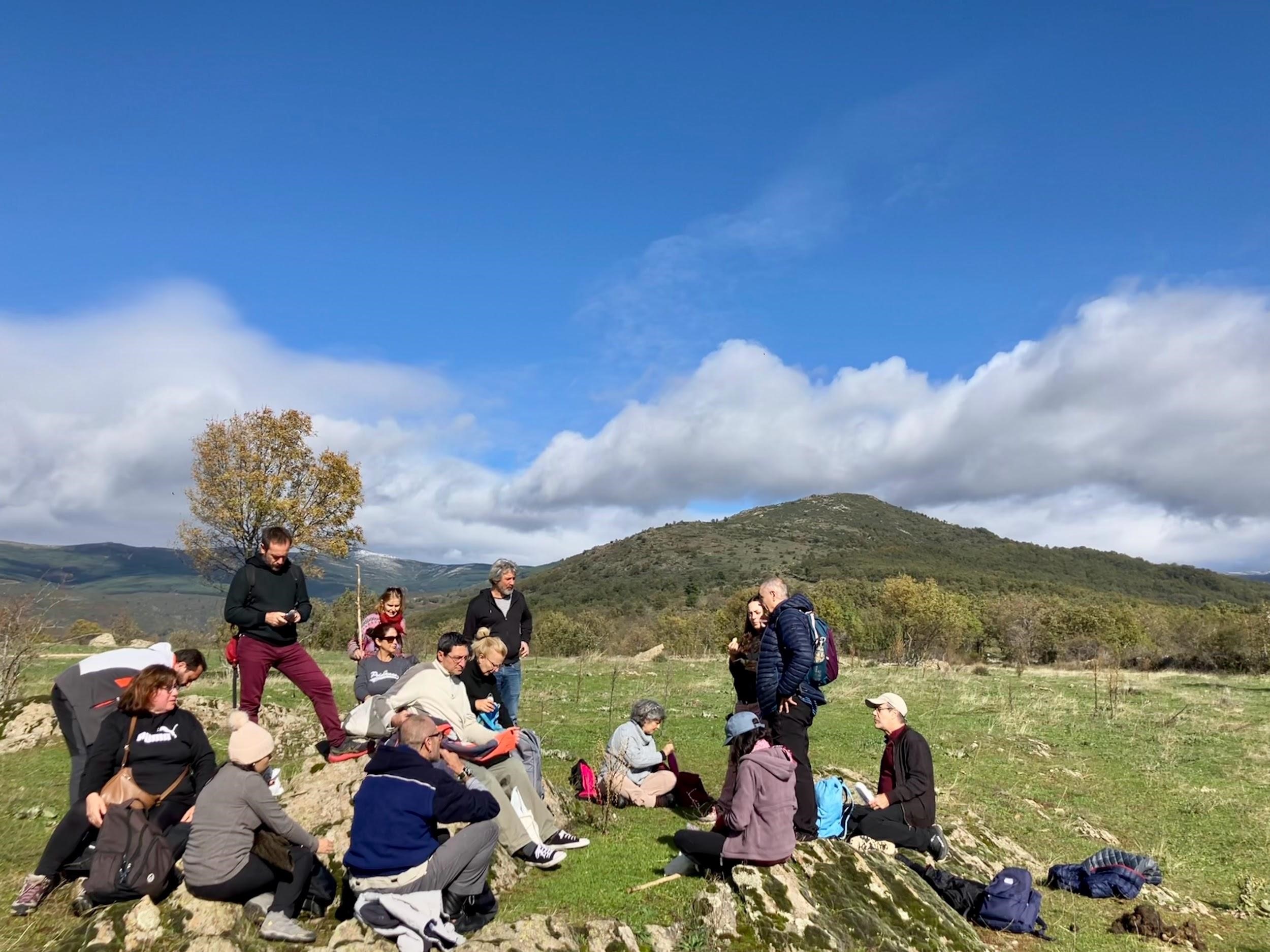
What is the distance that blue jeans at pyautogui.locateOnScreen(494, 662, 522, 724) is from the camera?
9.03 metres

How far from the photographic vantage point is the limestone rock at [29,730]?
11.0m

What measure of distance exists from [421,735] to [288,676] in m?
2.69

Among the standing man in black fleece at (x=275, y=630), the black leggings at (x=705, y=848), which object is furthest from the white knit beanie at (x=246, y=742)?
the black leggings at (x=705, y=848)

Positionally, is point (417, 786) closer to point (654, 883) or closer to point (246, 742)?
point (246, 742)

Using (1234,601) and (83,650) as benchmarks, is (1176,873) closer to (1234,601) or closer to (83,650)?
(83,650)

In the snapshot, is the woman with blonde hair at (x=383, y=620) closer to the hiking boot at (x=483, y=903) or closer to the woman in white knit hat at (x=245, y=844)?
the woman in white knit hat at (x=245, y=844)

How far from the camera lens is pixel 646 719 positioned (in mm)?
9172

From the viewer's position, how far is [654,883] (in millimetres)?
6082

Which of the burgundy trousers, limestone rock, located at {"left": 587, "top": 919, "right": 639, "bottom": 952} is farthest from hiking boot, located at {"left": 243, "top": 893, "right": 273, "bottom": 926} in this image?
the burgundy trousers

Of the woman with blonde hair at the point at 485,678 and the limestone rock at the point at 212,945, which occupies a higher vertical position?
the woman with blonde hair at the point at 485,678

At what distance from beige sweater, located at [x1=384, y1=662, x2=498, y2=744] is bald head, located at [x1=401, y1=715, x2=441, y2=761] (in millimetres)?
1169

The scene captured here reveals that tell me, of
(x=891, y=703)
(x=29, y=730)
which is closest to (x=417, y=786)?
(x=891, y=703)

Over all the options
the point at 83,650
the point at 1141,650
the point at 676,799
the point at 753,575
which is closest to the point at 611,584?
the point at 753,575

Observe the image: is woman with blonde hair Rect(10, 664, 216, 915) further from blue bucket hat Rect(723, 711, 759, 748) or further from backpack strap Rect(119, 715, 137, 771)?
blue bucket hat Rect(723, 711, 759, 748)
